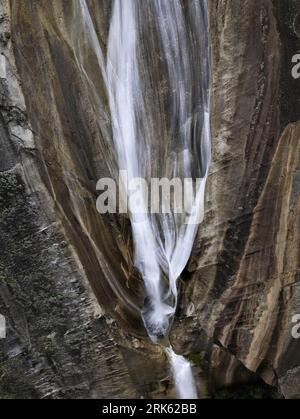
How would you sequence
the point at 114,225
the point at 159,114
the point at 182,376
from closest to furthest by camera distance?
the point at 159,114 < the point at 114,225 < the point at 182,376

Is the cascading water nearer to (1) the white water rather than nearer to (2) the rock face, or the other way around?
(2) the rock face

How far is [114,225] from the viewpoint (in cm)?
649

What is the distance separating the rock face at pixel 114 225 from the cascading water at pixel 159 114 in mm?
149

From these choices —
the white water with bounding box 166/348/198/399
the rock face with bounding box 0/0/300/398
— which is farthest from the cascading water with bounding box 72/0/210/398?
the white water with bounding box 166/348/198/399

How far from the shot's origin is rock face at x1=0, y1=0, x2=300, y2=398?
18.6 feet

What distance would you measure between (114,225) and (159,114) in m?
1.42

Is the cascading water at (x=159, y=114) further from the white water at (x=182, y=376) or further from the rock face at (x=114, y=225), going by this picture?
the white water at (x=182, y=376)

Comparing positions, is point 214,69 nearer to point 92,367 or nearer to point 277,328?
point 277,328

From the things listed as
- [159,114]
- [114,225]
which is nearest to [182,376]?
[114,225]

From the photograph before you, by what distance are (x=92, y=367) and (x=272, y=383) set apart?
2.34m

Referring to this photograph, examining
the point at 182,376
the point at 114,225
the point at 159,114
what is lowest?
the point at 182,376

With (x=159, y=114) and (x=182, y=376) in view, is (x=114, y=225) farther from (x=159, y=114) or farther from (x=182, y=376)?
(x=182, y=376)

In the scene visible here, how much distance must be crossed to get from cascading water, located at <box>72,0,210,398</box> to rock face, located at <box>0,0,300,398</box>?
0.15 meters
